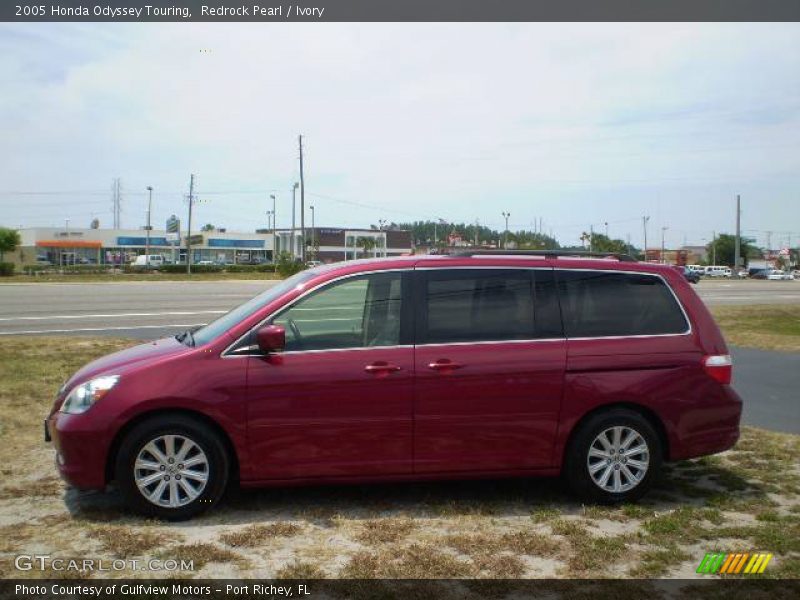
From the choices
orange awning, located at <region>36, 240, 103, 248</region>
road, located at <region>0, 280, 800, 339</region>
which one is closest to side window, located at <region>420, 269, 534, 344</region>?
road, located at <region>0, 280, 800, 339</region>

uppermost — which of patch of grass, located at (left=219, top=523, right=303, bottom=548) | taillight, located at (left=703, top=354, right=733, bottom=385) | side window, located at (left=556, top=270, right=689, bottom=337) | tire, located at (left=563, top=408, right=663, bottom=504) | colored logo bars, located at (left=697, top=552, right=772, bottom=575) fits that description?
side window, located at (left=556, top=270, right=689, bottom=337)

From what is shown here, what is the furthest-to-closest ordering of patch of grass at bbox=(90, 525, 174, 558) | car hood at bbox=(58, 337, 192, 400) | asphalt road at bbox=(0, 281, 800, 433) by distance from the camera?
1. asphalt road at bbox=(0, 281, 800, 433)
2. car hood at bbox=(58, 337, 192, 400)
3. patch of grass at bbox=(90, 525, 174, 558)

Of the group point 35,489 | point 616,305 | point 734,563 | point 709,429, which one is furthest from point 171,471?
point 709,429

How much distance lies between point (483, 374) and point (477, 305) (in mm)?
531

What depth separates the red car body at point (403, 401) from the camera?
17.0ft

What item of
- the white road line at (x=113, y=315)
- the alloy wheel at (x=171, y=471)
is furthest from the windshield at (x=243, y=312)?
the white road line at (x=113, y=315)

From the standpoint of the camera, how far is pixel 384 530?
16.2 feet

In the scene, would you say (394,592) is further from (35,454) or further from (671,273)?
(35,454)

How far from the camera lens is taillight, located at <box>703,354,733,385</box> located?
5.77 m

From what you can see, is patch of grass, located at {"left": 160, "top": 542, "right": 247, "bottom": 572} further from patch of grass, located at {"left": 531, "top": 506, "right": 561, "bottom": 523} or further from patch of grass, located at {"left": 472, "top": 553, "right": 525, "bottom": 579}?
patch of grass, located at {"left": 531, "top": 506, "right": 561, "bottom": 523}

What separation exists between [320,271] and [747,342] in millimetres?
12450

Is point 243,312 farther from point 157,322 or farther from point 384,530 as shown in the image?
point 157,322

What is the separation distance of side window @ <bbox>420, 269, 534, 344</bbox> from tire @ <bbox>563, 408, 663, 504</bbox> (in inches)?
33.2

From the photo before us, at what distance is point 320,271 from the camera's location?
580 centimetres
